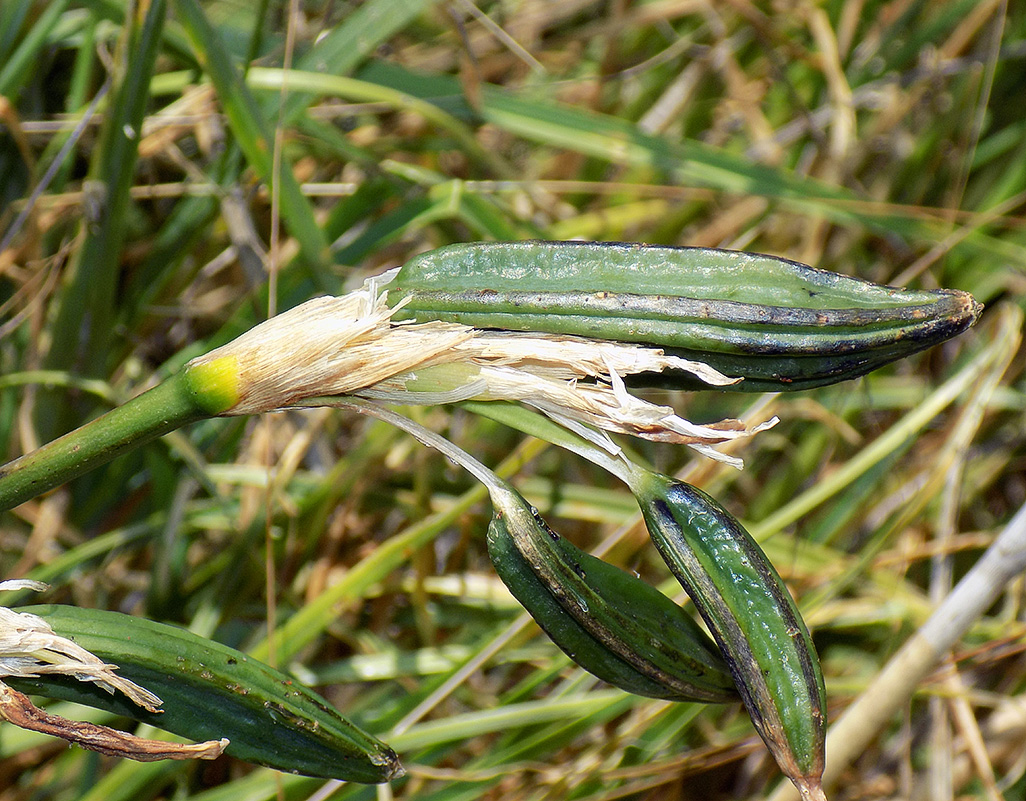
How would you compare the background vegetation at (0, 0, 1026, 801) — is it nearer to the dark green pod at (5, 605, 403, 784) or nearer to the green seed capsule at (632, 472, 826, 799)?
the dark green pod at (5, 605, 403, 784)

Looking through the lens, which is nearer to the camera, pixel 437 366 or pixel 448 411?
pixel 437 366

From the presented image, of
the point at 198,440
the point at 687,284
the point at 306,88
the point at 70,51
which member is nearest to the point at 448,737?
the point at 198,440

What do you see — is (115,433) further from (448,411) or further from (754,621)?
(448,411)

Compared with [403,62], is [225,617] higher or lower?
lower

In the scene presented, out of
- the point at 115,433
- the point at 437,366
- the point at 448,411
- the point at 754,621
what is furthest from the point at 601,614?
the point at 448,411

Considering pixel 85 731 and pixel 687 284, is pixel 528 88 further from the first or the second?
pixel 85 731
